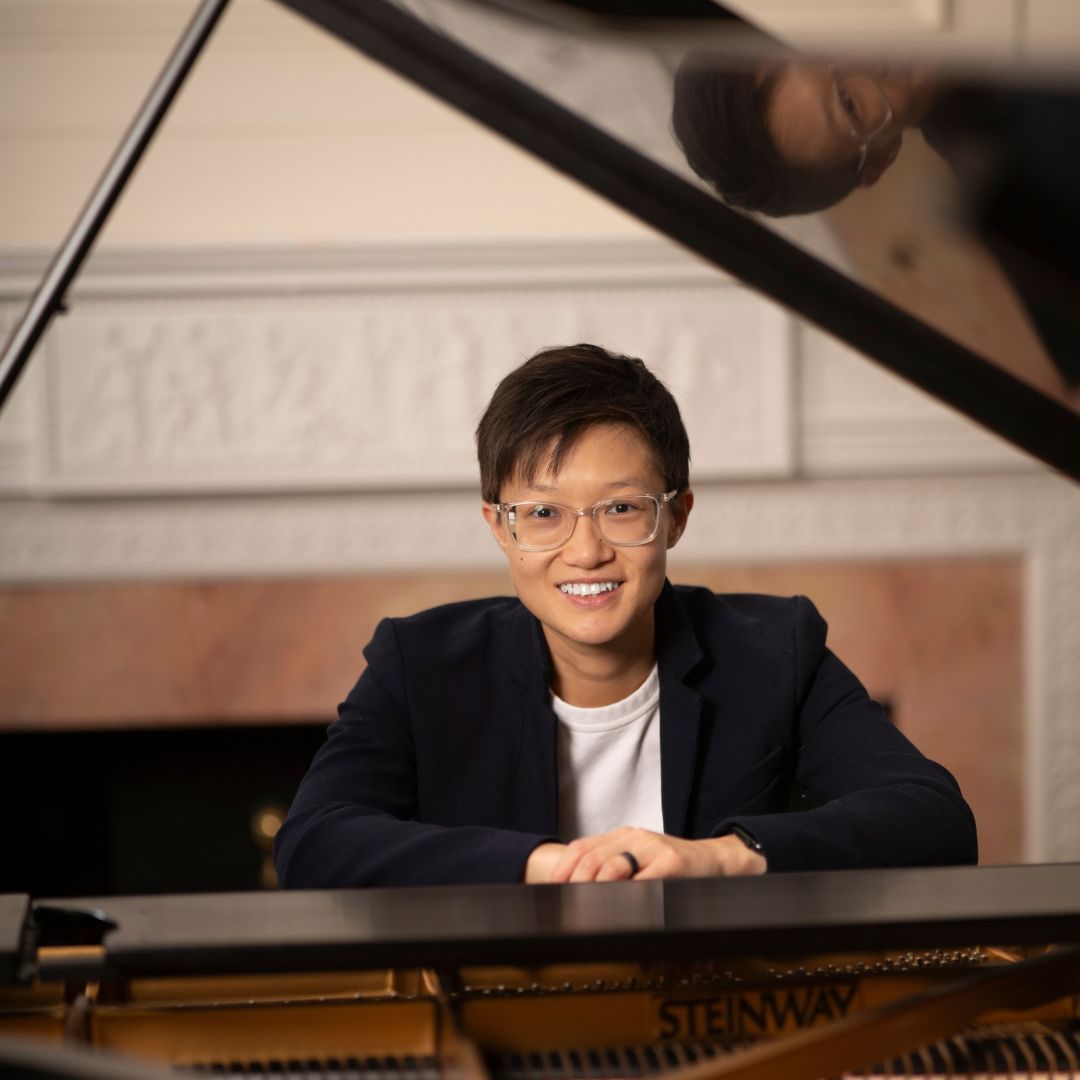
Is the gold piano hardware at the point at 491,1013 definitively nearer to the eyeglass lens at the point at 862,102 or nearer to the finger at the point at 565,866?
the finger at the point at 565,866

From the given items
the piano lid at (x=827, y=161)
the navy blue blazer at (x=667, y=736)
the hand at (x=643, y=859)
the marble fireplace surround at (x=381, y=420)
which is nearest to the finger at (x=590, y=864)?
the hand at (x=643, y=859)

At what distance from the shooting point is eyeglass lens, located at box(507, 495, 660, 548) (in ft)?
4.34

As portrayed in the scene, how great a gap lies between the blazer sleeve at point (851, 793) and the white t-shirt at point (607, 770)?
16 cm

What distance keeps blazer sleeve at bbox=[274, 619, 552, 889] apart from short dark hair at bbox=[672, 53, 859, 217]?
56 centimetres

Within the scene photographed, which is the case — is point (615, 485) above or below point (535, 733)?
above

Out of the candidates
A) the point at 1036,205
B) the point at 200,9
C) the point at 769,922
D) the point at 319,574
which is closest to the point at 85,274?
the point at 319,574

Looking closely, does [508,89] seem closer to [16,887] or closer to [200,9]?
[200,9]

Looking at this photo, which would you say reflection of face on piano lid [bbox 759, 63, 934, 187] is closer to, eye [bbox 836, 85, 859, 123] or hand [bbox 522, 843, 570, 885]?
eye [bbox 836, 85, 859, 123]

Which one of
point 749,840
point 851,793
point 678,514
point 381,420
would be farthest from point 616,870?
point 381,420

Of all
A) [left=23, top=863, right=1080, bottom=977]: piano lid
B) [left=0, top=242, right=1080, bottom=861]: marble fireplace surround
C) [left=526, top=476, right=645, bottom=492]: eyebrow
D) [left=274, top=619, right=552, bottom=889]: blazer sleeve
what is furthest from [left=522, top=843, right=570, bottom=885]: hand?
[left=0, top=242, right=1080, bottom=861]: marble fireplace surround

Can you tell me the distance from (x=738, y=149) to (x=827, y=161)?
0.08 meters

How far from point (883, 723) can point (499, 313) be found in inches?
57.9

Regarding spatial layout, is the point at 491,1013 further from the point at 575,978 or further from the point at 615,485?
the point at 615,485

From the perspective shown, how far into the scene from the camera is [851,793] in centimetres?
130
